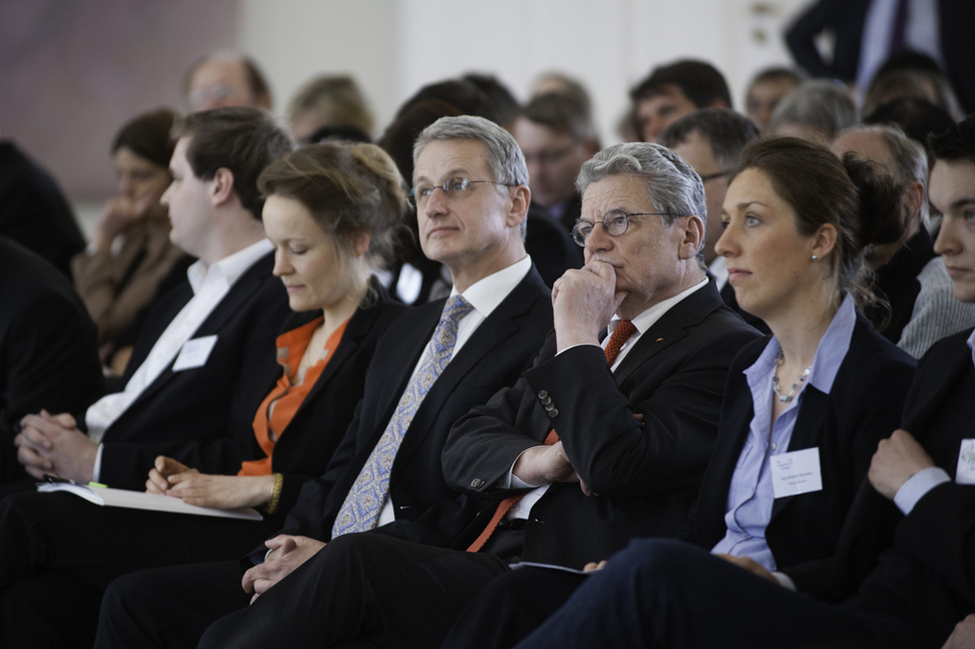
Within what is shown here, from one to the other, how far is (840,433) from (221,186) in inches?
87.9

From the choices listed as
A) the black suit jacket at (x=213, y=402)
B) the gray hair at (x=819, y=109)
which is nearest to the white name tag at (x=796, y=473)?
the black suit jacket at (x=213, y=402)

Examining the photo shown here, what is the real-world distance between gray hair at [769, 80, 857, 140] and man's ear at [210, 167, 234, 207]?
78.9 inches

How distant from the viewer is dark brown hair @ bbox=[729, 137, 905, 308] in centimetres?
202

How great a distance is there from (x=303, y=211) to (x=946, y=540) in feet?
6.25

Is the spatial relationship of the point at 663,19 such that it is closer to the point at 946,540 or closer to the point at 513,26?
the point at 513,26

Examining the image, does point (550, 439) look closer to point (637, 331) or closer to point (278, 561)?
point (637, 331)

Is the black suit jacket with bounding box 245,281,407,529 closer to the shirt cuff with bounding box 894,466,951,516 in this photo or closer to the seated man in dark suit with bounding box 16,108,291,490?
the seated man in dark suit with bounding box 16,108,291,490

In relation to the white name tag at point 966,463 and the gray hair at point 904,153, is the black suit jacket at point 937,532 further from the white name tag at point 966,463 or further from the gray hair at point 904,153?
the gray hair at point 904,153

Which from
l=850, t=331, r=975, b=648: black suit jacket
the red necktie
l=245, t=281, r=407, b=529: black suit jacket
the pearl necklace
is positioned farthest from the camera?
l=245, t=281, r=407, b=529: black suit jacket

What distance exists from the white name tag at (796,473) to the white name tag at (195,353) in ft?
6.14

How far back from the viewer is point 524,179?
280 centimetres

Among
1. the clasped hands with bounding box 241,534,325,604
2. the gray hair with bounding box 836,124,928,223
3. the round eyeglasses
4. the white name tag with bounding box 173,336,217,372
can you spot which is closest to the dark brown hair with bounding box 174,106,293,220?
the white name tag with bounding box 173,336,217,372

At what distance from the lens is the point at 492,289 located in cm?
266

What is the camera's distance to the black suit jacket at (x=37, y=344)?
3400mm
